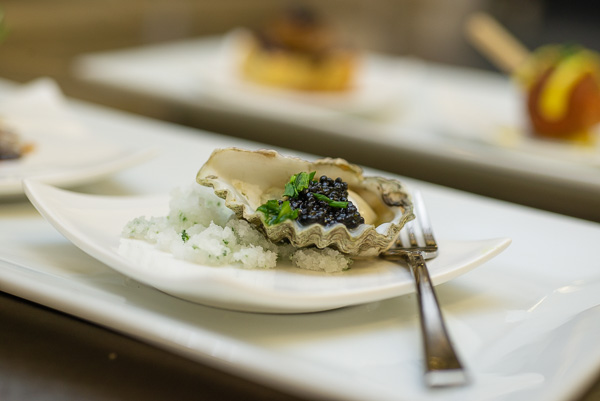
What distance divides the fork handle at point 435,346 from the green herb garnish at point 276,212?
0.18 meters

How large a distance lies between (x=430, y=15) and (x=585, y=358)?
6.69m

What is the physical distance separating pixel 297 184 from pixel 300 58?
5.49 feet

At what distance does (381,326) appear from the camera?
855 mm

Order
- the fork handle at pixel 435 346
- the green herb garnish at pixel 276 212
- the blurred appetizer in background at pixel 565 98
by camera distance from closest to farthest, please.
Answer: the fork handle at pixel 435 346 < the green herb garnish at pixel 276 212 < the blurred appetizer in background at pixel 565 98

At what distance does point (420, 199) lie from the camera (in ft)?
3.74

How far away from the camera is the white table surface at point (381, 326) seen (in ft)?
2.34

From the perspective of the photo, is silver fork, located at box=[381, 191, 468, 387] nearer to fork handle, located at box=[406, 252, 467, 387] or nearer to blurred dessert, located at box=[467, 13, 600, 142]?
fork handle, located at box=[406, 252, 467, 387]

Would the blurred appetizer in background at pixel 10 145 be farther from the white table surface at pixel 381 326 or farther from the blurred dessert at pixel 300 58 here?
the blurred dessert at pixel 300 58

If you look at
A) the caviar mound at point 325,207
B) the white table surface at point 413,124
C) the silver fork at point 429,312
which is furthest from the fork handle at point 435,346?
the white table surface at point 413,124

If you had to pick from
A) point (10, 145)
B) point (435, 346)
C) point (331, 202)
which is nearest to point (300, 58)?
point (10, 145)

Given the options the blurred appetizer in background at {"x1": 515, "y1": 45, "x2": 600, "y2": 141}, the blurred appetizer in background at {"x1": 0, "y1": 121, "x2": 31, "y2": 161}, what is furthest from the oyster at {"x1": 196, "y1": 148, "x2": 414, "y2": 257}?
the blurred appetizer in background at {"x1": 515, "y1": 45, "x2": 600, "y2": 141}

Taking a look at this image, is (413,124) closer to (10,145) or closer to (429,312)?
(10,145)

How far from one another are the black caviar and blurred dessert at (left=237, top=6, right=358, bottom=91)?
164 cm

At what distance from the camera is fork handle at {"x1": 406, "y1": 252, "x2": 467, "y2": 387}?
0.70 m
